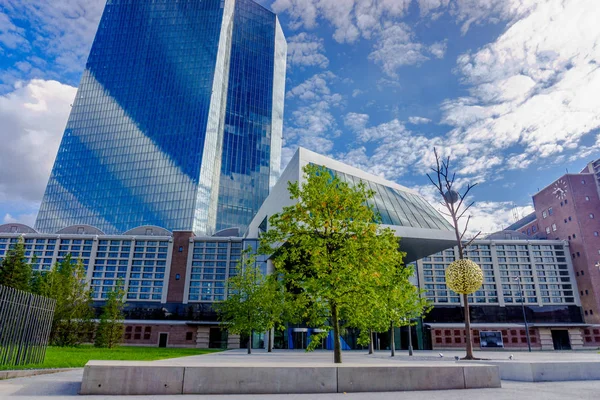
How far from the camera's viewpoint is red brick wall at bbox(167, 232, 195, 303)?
63.1 metres

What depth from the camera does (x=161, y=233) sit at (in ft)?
234

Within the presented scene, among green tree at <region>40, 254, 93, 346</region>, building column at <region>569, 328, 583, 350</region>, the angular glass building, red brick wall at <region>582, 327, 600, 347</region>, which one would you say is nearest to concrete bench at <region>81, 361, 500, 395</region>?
the angular glass building

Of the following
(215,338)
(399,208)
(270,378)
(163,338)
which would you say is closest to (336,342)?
(270,378)

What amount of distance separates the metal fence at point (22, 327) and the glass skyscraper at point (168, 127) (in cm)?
9154

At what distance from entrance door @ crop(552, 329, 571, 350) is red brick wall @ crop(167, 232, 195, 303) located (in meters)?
62.0

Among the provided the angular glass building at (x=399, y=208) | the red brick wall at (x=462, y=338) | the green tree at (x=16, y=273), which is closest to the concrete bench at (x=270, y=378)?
the angular glass building at (x=399, y=208)

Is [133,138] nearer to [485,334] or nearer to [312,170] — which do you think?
[485,334]

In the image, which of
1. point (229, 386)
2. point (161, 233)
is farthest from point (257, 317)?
point (161, 233)

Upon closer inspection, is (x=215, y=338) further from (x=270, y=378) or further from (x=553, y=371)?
(x=270, y=378)

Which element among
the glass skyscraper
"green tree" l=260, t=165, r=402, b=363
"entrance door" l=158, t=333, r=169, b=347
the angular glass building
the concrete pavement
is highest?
the glass skyscraper

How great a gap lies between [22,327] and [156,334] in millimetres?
50067

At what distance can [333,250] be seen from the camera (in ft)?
51.1

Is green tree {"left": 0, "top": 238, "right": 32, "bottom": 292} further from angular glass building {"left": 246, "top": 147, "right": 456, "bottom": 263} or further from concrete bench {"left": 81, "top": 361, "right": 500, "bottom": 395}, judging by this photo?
concrete bench {"left": 81, "top": 361, "right": 500, "bottom": 395}

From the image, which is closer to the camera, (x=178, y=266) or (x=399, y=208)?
(x=399, y=208)
